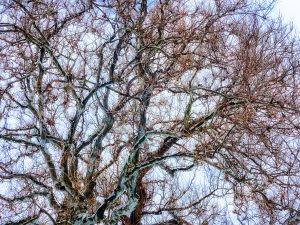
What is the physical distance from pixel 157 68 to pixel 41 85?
245cm

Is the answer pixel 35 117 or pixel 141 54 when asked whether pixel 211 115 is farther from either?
pixel 35 117

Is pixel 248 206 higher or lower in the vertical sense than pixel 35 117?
lower

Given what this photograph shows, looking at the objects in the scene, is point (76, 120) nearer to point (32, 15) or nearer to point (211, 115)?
point (32, 15)

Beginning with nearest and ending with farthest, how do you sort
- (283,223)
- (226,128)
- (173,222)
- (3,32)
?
(226,128) < (3,32) < (283,223) < (173,222)

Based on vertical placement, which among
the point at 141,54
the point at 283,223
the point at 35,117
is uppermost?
the point at 141,54

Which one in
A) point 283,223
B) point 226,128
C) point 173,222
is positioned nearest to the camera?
point 226,128

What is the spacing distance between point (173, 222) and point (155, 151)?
2391 mm

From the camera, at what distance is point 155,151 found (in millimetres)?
9312

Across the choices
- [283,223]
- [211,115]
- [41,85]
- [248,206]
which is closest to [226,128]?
[211,115]

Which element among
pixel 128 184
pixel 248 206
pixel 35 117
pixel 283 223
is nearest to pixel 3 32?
pixel 35 117

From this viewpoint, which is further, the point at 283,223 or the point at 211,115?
the point at 283,223

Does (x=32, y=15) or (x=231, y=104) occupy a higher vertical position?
(x=32, y=15)

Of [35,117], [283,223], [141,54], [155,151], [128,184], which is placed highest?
[141,54]

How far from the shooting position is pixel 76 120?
28.0 ft
